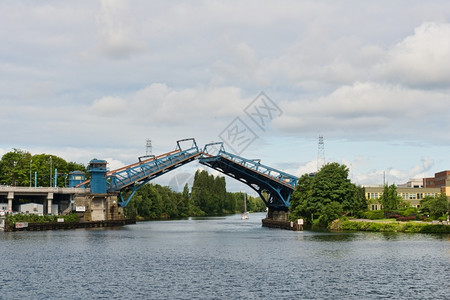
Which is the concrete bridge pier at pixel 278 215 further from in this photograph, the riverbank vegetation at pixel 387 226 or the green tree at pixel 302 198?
the riverbank vegetation at pixel 387 226

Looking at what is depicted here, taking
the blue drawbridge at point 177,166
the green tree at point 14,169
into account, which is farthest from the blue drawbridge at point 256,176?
the green tree at point 14,169

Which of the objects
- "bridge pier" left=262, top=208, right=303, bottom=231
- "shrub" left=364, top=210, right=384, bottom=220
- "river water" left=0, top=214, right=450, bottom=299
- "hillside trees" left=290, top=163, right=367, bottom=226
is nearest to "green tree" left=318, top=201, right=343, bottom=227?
"hillside trees" left=290, top=163, right=367, bottom=226

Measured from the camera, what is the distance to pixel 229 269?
38.5 metres

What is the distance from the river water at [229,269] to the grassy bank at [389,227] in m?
5.91

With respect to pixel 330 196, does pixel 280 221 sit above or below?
below

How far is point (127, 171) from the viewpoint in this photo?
93750mm

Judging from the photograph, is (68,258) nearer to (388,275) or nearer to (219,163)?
(388,275)

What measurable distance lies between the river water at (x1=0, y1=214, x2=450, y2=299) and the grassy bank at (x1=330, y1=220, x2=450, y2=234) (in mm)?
5910

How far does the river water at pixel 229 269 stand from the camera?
30.2 meters

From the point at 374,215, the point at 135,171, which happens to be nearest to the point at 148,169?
the point at 135,171

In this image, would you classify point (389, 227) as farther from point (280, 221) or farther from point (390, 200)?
point (390, 200)

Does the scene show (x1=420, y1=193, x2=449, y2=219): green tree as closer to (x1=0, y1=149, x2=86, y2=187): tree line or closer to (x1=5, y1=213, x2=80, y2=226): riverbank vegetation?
(x1=5, y1=213, x2=80, y2=226): riverbank vegetation

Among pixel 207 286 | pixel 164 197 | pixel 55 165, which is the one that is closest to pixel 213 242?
pixel 207 286

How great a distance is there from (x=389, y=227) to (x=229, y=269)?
36471 mm
